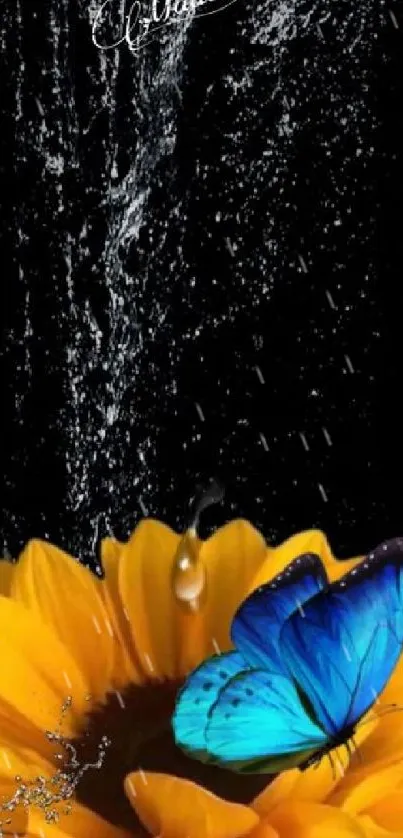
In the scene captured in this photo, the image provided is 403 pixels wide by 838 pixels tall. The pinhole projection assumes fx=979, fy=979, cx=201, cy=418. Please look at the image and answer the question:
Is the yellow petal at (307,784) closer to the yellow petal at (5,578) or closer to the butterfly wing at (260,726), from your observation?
the butterfly wing at (260,726)

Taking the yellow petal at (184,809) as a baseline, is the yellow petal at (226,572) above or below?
above

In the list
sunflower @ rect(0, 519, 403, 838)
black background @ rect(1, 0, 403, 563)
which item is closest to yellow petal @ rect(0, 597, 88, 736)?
sunflower @ rect(0, 519, 403, 838)

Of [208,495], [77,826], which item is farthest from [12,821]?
[208,495]

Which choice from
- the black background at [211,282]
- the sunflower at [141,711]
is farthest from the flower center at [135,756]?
the black background at [211,282]

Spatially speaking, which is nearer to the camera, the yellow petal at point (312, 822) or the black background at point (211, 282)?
the yellow petal at point (312, 822)

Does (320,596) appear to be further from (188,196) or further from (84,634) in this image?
(188,196)

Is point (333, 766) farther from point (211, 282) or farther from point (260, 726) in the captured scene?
point (211, 282)
